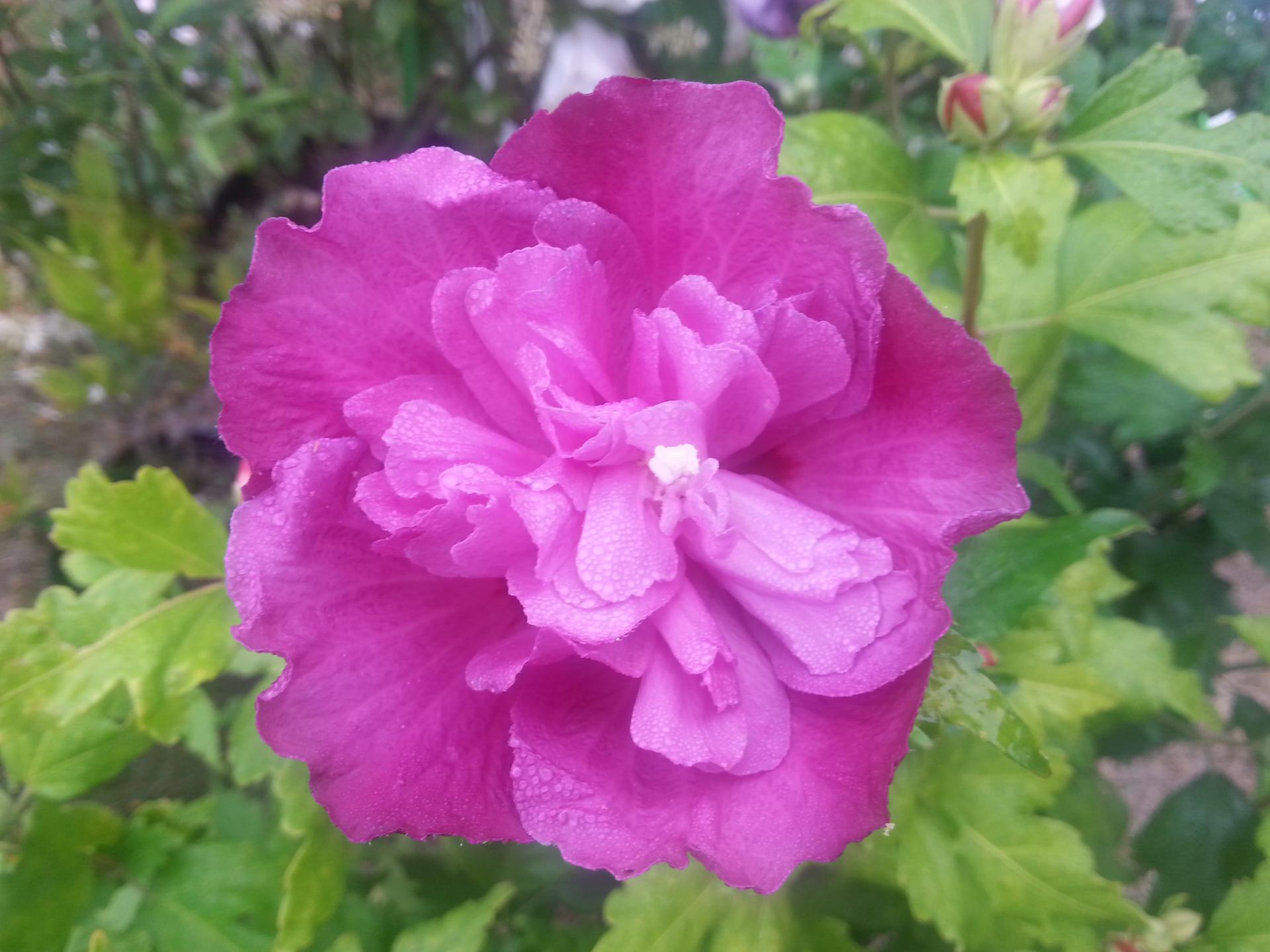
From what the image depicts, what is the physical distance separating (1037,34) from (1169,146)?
0.16 metres

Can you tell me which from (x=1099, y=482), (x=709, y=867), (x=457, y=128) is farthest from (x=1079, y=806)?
(x=457, y=128)

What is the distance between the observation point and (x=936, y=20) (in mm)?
900

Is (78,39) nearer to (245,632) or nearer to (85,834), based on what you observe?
(85,834)

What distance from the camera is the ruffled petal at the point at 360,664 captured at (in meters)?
0.57

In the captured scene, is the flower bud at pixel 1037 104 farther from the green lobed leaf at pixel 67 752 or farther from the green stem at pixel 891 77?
the green lobed leaf at pixel 67 752

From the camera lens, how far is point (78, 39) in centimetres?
159

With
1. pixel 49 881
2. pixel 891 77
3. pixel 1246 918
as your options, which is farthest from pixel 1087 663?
pixel 49 881

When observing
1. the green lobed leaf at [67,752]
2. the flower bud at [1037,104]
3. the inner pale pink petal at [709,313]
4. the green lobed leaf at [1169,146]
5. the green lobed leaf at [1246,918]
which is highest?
the inner pale pink petal at [709,313]

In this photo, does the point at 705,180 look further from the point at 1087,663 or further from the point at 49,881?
the point at 49,881

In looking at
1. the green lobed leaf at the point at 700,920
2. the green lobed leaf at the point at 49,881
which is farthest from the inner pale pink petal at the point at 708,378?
the green lobed leaf at the point at 49,881

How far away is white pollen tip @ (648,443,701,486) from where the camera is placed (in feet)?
1.83

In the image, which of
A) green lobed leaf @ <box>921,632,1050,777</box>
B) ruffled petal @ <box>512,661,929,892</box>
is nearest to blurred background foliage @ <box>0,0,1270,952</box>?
green lobed leaf @ <box>921,632,1050,777</box>

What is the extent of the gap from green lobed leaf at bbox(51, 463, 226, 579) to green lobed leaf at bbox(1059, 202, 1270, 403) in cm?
99

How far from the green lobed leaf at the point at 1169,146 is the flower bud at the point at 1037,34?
64mm
